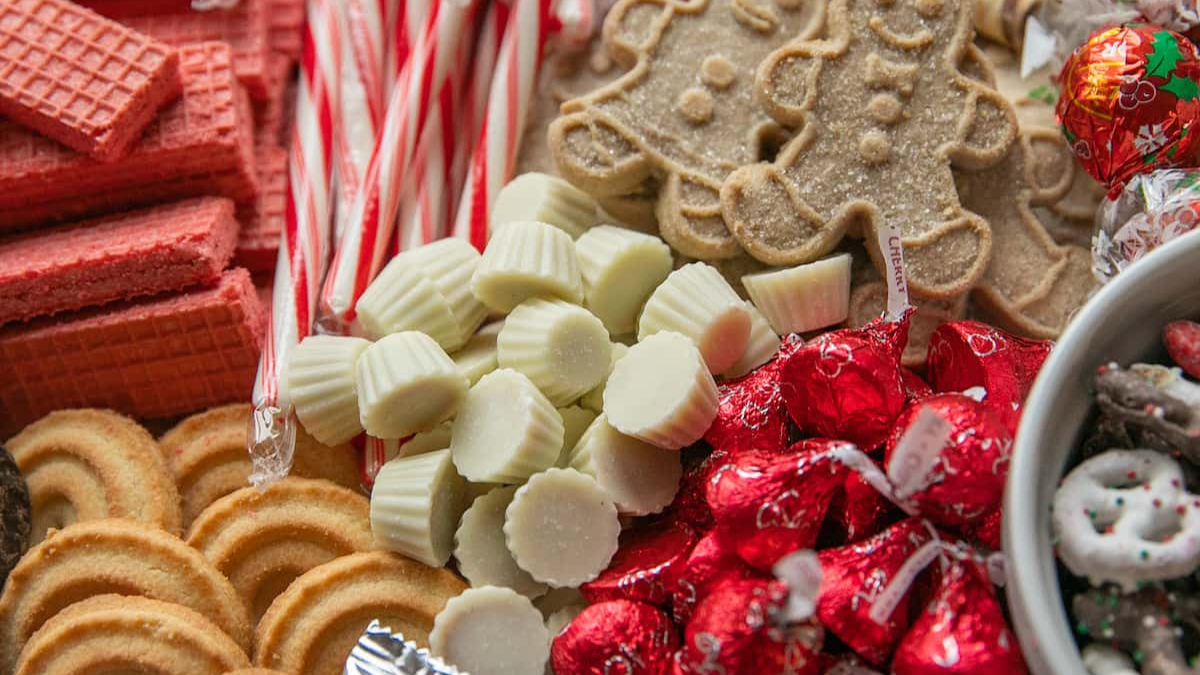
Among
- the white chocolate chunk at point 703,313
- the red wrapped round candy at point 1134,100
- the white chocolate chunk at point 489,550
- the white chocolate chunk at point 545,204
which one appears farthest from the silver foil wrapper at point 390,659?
the red wrapped round candy at point 1134,100

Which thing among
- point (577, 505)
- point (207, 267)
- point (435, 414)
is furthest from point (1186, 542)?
point (207, 267)

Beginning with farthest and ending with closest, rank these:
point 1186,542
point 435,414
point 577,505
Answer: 1. point 435,414
2. point 577,505
3. point 1186,542

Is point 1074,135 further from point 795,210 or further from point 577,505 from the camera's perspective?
point 577,505

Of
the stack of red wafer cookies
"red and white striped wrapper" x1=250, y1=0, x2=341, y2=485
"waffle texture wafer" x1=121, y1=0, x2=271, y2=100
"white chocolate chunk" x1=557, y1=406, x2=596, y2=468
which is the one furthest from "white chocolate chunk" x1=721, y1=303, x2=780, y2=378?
"waffle texture wafer" x1=121, y1=0, x2=271, y2=100

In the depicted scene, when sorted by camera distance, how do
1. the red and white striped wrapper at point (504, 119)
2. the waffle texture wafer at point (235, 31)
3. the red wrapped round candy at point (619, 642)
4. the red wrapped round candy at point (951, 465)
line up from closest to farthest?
the red wrapped round candy at point (951, 465) → the red wrapped round candy at point (619, 642) → the red and white striped wrapper at point (504, 119) → the waffle texture wafer at point (235, 31)

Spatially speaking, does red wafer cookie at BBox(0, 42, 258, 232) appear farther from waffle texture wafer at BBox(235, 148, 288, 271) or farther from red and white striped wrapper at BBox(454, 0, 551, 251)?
red and white striped wrapper at BBox(454, 0, 551, 251)

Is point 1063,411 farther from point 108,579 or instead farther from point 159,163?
point 159,163

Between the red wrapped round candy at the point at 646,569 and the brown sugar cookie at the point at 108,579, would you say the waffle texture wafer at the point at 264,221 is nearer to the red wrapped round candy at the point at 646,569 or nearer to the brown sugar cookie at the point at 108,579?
the brown sugar cookie at the point at 108,579
